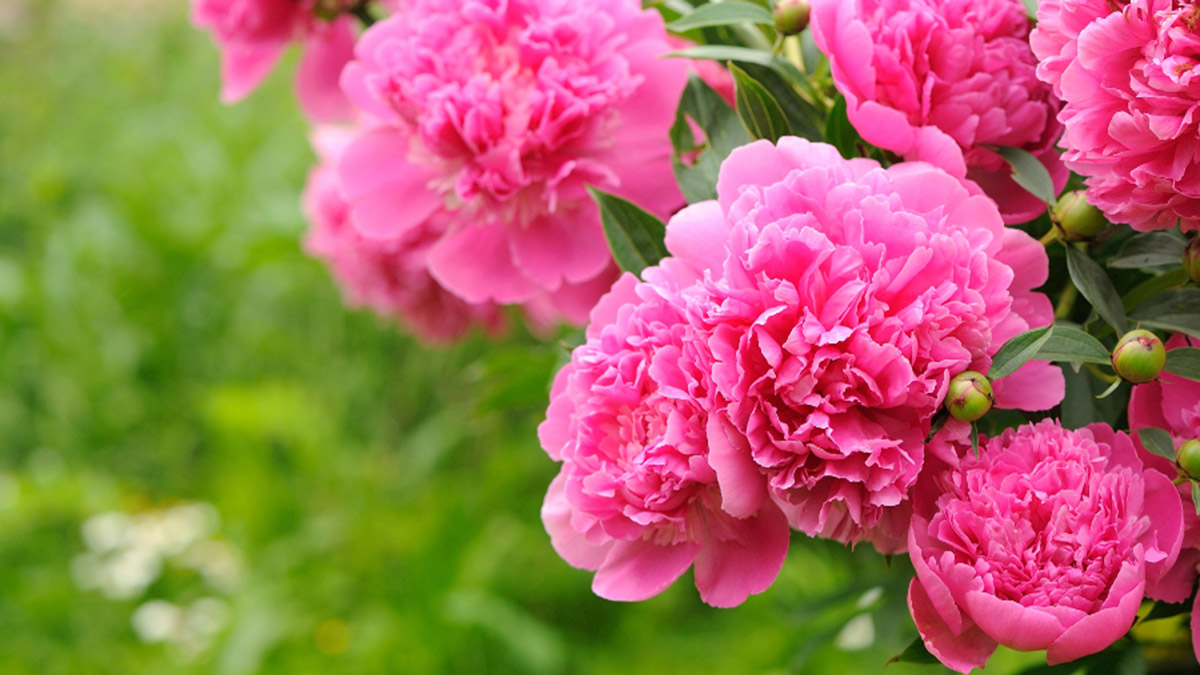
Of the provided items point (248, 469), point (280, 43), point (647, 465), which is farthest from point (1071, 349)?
point (248, 469)

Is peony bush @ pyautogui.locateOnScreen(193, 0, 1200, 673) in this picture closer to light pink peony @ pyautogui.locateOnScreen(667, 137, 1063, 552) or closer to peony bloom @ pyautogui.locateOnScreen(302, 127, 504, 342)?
light pink peony @ pyautogui.locateOnScreen(667, 137, 1063, 552)

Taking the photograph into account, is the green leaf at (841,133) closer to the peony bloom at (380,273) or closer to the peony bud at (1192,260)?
the peony bud at (1192,260)

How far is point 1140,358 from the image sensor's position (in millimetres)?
273

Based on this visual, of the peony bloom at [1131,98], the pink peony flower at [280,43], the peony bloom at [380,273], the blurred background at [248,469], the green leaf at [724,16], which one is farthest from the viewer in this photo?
the blurred background at [248,469]

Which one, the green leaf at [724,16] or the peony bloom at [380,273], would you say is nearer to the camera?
the green leaf at [724,16]

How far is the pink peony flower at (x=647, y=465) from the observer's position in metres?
0.29

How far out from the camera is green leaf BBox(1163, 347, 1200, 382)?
292 millimetres

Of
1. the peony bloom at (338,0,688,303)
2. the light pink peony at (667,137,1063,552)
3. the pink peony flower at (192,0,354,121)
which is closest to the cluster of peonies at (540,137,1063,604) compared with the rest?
the light pink peony at (667,137,1063,552)

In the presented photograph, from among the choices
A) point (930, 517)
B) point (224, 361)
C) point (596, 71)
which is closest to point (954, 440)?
point (930, 517)

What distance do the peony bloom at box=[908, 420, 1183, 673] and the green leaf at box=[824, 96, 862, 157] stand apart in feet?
0.39

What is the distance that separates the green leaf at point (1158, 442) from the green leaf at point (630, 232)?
6.6 inches

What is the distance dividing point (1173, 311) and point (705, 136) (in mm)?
171

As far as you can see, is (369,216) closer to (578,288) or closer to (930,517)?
(578,288)

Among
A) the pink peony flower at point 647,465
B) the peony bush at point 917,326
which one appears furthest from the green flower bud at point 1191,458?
the pink peony flower at point 647,465
